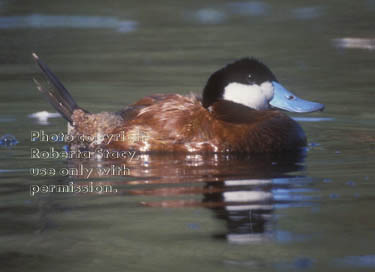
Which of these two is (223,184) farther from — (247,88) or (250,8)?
(250,8)

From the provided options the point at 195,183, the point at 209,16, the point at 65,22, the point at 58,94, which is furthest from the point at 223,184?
the point at 209,16

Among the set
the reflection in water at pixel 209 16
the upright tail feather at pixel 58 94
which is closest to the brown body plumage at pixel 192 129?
the upright tail feather at pixel 58 94

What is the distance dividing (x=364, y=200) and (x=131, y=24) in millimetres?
11912

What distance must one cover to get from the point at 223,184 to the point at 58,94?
2528mm

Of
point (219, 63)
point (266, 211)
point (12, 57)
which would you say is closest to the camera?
point (266, 211)

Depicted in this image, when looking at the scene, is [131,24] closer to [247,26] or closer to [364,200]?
[247,26]

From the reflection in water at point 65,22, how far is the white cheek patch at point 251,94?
8474 mm

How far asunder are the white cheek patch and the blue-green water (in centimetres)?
57

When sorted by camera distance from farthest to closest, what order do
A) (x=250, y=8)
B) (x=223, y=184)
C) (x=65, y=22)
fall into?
1. (x=250, y=8)
2. (x=65, y=22)
3. (x=223, y=184)

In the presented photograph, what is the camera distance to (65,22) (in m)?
16.7

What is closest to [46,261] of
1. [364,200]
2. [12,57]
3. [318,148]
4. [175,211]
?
[175,211]

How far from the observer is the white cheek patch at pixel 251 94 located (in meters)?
7.47

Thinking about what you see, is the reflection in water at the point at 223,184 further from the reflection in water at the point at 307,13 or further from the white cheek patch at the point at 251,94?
the reflection in water at the point at 307,13

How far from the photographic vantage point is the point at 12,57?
13.5m
